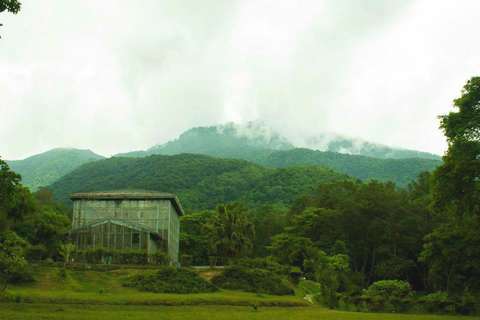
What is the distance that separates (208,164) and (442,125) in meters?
106

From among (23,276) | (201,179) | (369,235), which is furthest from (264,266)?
(201,179)

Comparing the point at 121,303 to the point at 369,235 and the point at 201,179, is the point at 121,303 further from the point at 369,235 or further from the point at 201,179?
the point at 201,179

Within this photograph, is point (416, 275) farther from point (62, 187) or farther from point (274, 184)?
point (62, 187)

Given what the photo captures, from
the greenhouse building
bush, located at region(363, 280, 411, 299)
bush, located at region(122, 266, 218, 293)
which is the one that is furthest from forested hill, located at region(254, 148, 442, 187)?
bush, located at region(122, 266, 218, 293)

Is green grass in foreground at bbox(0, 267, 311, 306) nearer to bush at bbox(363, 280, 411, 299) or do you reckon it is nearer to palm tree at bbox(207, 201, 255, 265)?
bush at bbox(363, 280, 411, 299)

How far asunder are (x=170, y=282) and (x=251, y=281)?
656 cm

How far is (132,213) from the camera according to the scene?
49.2m

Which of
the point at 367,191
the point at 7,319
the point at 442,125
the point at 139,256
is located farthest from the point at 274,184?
the point at 7,319

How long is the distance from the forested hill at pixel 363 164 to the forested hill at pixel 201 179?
3905 cm

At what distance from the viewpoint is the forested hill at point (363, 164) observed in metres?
142

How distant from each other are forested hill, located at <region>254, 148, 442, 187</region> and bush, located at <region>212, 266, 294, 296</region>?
105892mm

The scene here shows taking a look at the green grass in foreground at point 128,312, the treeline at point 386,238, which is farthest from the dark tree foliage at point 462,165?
the green grass in foreground at point 128,312

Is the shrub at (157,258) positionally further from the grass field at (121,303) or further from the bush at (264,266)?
the bush at (264,266)

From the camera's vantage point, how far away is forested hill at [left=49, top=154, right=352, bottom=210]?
108625 millimetres
